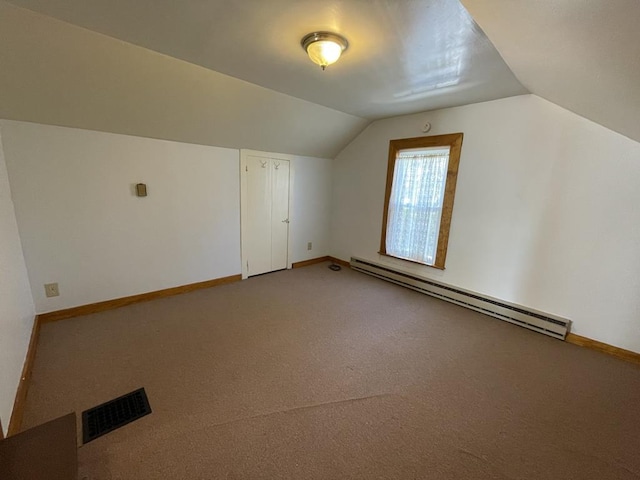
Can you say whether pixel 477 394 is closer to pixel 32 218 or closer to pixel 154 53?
pixel 154 53

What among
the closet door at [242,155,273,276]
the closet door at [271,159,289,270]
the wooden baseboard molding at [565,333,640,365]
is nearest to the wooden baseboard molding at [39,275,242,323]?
the closet door at [242,155,273,276]

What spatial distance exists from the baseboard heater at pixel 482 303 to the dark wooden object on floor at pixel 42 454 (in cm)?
344

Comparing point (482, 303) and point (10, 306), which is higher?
point (10, 306)

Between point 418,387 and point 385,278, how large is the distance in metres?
2.17

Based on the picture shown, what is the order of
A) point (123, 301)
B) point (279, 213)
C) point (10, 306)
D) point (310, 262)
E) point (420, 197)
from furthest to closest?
point (310, 262) → point (279, 213) → point (420, 197) → point (123, 301) → point (10, 306)

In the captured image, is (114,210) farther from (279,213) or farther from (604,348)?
(604,348)

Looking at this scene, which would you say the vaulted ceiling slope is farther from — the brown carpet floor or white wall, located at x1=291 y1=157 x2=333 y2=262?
white wall, located at x1=291 y1=157 x2=333 y2=262

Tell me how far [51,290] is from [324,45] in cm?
325

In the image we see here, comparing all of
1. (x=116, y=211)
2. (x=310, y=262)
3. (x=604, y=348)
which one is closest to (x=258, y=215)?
(x=310, y=262)

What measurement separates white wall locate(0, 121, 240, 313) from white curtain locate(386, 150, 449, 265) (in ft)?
7.46

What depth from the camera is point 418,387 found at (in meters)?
1.89

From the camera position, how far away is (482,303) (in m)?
3.04

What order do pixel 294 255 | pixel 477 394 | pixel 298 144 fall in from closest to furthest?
pixel 477 394 < pixel 298 144 < pixel 294 255

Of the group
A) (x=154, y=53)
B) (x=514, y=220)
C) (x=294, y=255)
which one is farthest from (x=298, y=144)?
(x=514, y=220)
